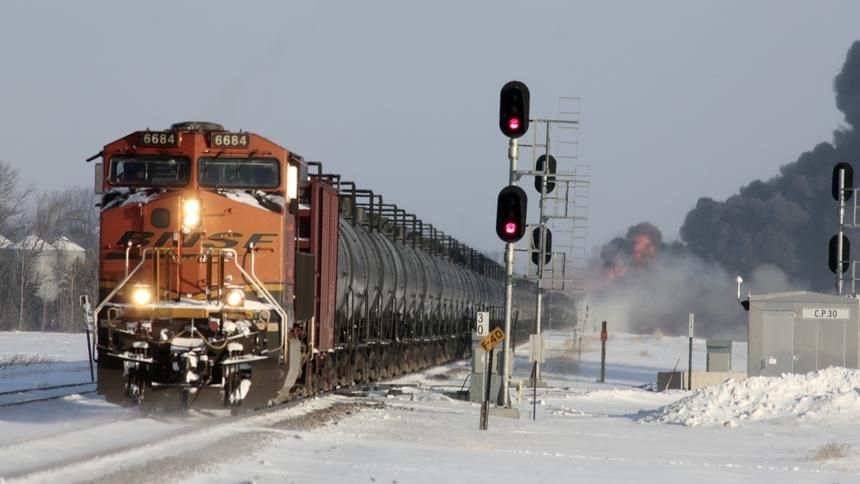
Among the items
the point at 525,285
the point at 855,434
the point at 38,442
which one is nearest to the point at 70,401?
the point at 38,442

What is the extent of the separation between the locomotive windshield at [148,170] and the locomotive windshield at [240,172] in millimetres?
289

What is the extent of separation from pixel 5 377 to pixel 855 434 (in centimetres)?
2103

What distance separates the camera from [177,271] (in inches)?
799

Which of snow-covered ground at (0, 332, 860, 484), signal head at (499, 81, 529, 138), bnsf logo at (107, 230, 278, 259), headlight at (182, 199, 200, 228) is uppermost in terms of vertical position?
signal head at (499, 81, 529, 138)

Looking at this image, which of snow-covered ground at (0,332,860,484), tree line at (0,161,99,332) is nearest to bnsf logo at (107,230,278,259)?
snow-covered ground at (0,332,860,484)

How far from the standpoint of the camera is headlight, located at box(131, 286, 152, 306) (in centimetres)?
1995

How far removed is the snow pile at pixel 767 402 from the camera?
28.8 metres

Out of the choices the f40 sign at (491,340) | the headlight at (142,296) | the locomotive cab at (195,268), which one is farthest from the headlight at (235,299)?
the f40 sign at (491,340)

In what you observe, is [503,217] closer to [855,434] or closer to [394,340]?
[855,434]

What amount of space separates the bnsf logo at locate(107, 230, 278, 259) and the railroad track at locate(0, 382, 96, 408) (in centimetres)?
500

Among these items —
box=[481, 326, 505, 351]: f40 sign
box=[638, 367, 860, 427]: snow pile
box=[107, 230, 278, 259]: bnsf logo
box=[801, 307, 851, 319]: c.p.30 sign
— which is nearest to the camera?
box=[107, 230, 278, 259]: bnsf logo

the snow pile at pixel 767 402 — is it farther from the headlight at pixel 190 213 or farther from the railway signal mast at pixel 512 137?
the headlight at pixel 190 213

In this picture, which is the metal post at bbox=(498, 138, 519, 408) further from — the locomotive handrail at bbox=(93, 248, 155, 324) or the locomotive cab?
the locomotive handrail at bbox=(93, 248, 155, 324)

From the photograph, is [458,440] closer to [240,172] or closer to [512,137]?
[240,172]
